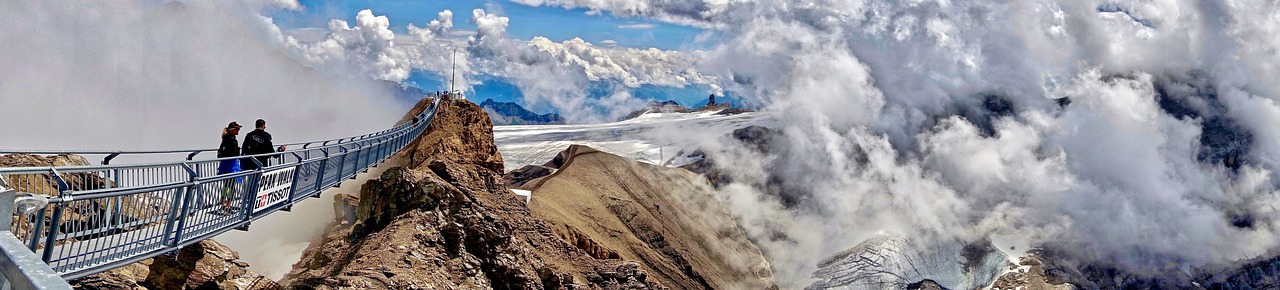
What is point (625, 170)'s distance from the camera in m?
164

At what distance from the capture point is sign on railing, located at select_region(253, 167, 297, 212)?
21781 millimetres

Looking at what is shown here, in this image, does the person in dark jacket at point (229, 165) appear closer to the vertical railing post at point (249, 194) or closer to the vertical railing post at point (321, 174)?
the vertical railing post at point (249, 194)

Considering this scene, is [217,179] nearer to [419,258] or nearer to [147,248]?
[147,248]

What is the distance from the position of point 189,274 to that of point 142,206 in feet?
23.4

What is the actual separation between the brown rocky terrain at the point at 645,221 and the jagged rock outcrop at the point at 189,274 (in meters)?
34.8

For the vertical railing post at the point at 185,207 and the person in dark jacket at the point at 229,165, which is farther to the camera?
the person in dark jacket at the point at 229,165

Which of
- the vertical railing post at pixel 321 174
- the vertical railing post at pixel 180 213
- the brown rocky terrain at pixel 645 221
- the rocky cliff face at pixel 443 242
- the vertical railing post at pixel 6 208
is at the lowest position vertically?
the brown rocky terrain at pixel 645 221

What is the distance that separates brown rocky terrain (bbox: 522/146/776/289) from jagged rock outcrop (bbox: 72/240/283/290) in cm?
3481

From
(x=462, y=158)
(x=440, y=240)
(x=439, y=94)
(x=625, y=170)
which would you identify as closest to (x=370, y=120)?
(x=625, y=170)

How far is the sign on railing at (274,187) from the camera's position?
2178cm

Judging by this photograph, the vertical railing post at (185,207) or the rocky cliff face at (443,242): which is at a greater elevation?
the vertical railing post at (185,207)

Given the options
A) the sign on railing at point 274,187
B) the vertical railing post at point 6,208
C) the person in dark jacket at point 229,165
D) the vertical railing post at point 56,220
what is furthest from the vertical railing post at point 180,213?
the vertical railing post at point 6,208

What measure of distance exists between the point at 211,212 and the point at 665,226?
137 metres

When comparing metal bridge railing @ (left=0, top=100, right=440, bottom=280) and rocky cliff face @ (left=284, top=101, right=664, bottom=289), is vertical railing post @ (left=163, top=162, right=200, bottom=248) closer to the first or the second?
metal bridge railing @ (left=0, top=100, right=440, bottom=280)
